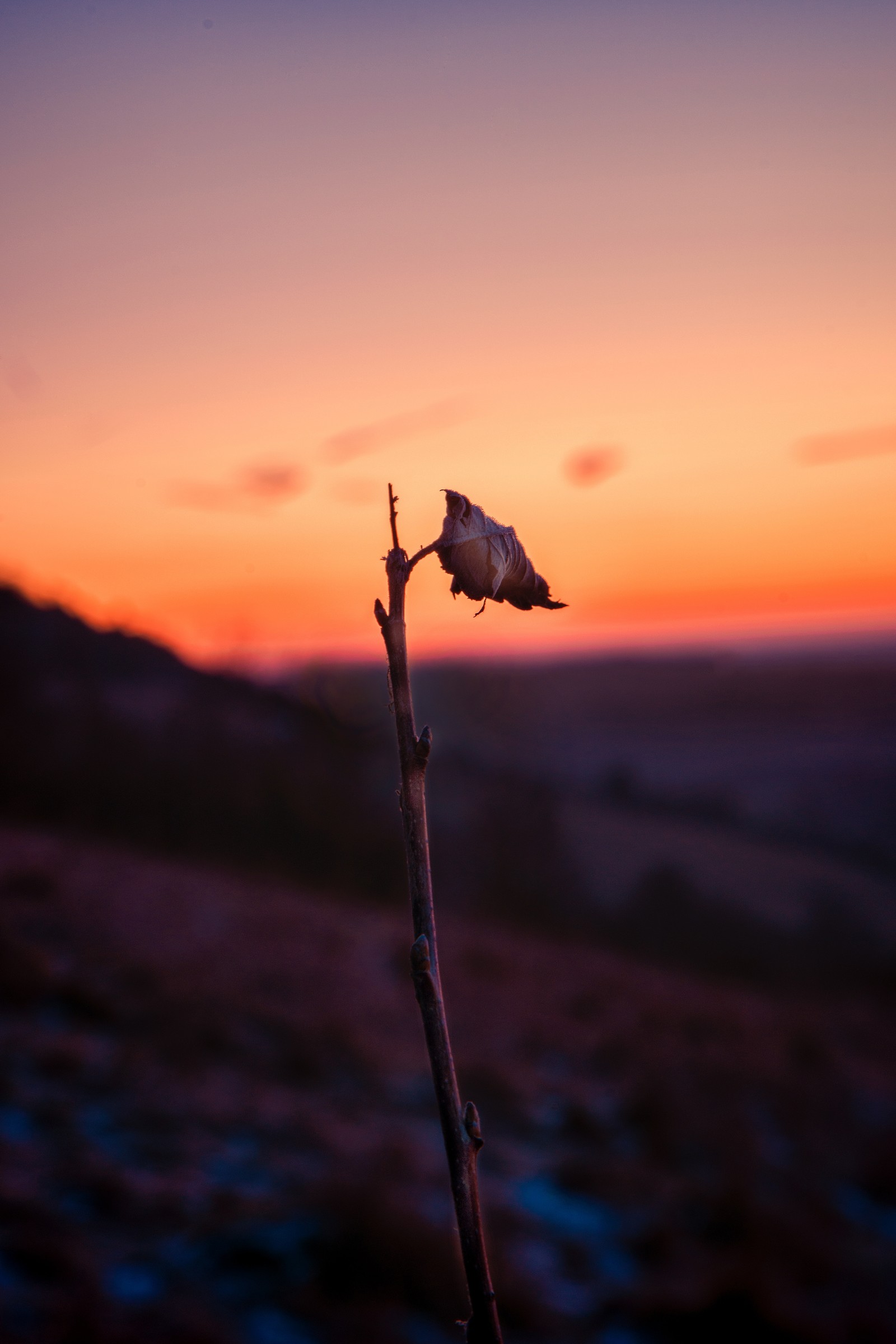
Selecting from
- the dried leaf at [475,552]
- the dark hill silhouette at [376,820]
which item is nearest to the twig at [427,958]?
the dried leaf at [475,552]

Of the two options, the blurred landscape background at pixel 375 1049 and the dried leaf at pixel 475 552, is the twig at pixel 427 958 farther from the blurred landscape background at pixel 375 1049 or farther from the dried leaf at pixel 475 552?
the blurred landscape background at pixel 375 1049

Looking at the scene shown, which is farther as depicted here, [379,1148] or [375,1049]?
[375,1049]

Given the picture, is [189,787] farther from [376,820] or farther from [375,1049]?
[375,1049]

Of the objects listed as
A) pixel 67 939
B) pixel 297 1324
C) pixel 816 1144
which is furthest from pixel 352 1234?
pixel 67 939

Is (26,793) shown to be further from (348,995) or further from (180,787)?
(348,995)

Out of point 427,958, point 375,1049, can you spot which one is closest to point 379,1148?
point 375,1049

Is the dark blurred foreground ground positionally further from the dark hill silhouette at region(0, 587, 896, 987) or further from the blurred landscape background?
the dark hill silhouette at region(0, 587, 896, 987)
